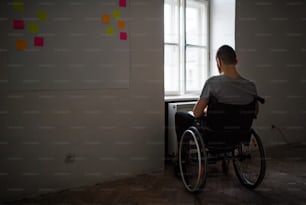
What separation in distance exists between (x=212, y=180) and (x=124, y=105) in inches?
41.6

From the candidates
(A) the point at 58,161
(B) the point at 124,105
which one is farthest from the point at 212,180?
(A) the point at 58,161

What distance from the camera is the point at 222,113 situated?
204 cm

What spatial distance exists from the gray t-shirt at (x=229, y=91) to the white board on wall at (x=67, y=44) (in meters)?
0.80

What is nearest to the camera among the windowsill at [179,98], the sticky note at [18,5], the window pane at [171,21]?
the sticky note at [18,5]

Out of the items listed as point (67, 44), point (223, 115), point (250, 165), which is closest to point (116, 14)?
point (67, 44)

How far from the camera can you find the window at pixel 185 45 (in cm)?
325

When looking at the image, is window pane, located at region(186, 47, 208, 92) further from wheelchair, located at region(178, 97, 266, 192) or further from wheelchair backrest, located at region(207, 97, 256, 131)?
wheelchair backrest, located at region(207, 97, 256, 131)

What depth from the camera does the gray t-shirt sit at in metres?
2.07

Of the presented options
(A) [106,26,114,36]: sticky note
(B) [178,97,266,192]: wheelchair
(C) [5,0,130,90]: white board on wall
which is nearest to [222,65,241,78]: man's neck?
(B) [178,97,266,192]: wheelchair

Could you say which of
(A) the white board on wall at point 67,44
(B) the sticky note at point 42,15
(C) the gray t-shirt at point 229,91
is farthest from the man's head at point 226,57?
(B) the sticky note at point 42,15

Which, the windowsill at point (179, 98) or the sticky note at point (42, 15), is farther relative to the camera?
the windowsill at point (179, 98)

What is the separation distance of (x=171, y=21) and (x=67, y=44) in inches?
56.4

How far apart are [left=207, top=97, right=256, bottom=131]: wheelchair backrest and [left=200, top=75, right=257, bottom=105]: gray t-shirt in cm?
4

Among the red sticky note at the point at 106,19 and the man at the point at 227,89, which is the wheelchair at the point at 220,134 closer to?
the man at the point at 227,89
